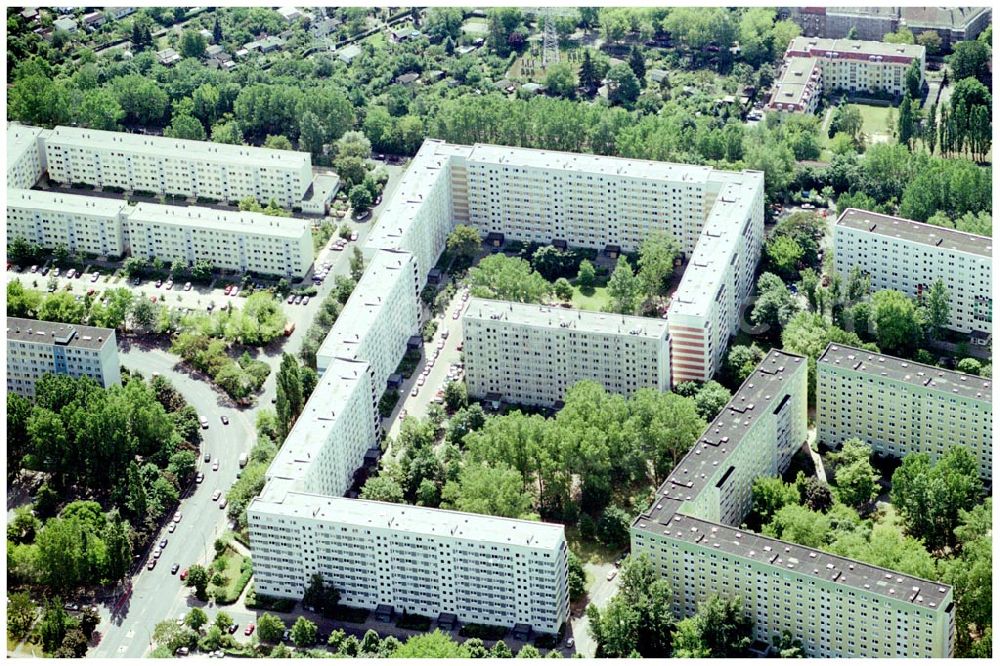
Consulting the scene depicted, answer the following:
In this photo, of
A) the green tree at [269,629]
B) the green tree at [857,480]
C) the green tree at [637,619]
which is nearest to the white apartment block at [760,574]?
the green tree at [637,619]

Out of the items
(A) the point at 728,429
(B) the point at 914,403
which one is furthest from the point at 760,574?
(B) the point at 914,403

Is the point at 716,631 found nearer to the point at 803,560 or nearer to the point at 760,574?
the point at 760,574

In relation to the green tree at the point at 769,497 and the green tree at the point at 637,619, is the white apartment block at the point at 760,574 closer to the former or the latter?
the green tree at the point at 769,497

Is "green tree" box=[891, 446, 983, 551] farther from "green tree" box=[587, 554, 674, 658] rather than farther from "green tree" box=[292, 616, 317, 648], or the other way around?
"green tree" box=[292, 616, 317, 648]

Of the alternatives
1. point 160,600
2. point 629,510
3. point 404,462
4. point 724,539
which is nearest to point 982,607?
point 724,539

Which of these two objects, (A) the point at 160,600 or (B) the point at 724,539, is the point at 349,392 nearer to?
(A) the point at 160,600
